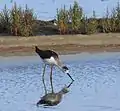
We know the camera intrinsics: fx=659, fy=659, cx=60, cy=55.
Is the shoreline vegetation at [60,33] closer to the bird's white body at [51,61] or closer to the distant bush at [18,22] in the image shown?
the distant bush at [18,22]

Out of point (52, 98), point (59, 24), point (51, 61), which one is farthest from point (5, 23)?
point (52, 98)

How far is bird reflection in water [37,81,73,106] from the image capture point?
11.7 meters

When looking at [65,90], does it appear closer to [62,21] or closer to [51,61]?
[51,61]

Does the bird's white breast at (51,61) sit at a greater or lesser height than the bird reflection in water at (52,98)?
greater

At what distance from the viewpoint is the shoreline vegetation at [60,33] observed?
1823 cm

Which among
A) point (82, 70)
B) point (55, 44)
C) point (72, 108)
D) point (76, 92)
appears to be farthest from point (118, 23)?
point (72, 108)

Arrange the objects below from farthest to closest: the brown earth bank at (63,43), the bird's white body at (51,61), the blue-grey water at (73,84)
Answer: the brown earth bank at (63,43) < the bird's white body at (51,61) < the blue-grey water at (73,84)

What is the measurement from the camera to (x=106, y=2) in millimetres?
29141

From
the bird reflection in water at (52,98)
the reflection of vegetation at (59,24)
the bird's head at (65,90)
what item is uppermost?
the reflection of vegetation at (59,24)

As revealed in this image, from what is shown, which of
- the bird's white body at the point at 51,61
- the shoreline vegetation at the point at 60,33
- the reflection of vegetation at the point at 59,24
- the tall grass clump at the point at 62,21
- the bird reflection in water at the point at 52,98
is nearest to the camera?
the bird reflection in water at the point at 52,98

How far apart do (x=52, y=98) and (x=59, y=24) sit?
7.59m

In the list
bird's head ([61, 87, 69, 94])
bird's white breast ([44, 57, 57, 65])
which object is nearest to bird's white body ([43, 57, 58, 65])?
bird's white breast ([44, 57, 57, 65])

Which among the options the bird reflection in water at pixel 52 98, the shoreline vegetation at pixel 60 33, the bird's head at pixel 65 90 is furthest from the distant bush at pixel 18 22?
the bird reflection in water at pixel 52 98

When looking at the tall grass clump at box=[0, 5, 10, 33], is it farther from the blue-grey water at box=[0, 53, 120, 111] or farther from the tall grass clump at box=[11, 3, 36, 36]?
the blue-grey water at box=[0, 53, 120, 111]
